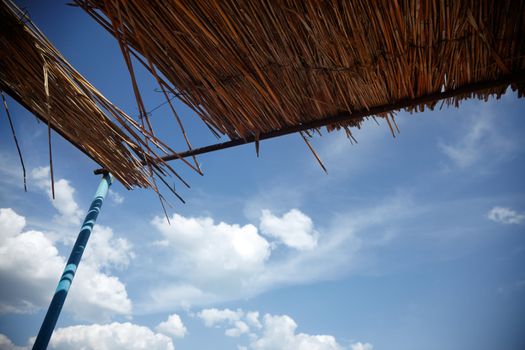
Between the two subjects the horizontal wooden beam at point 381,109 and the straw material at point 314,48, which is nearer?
the straw material at point 314,48

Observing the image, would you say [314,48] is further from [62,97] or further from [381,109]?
[62,97]

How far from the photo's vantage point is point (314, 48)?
4.99 ft

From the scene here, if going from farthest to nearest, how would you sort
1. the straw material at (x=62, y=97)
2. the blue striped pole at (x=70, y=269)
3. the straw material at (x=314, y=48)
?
the blue striped pole at (x=70, y=269) < the straw material at (x=62, y=97) < the straw material at (x=314, y=48)

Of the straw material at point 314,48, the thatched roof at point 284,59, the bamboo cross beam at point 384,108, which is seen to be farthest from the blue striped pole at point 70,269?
the straw material at point 314,48

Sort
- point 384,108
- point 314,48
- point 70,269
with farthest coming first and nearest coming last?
point 70,269 → point 384,108 → point 314,48

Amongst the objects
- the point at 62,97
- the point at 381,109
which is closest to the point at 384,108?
the point at 381,109

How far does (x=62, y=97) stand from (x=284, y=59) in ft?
5.34

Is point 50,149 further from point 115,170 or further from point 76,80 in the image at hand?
point 115,170

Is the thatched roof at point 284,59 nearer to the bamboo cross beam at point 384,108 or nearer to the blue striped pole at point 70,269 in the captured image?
the bamboo cross beam at point 384,108

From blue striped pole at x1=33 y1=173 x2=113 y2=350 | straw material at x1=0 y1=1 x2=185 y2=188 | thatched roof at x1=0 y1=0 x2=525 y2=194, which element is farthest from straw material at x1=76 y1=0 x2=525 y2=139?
blue striped pole at x1=33 y1=173 x2=113 y2=350

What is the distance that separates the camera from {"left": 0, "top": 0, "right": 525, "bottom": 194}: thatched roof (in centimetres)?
133

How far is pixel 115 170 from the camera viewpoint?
2.45m

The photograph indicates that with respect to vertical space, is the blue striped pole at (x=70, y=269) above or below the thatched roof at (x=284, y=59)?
below

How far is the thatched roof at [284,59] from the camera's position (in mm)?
1332
